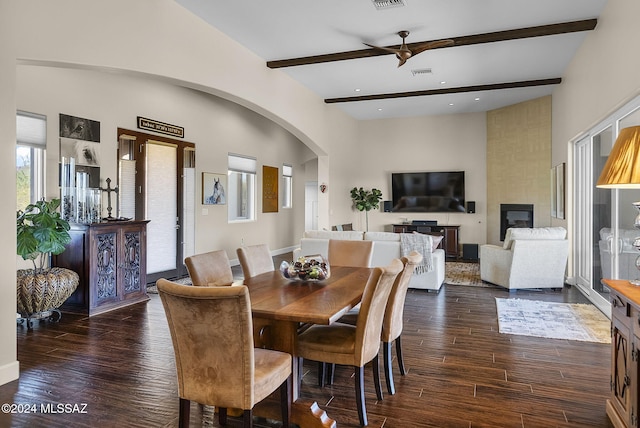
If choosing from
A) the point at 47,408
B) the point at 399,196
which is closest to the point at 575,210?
the point at 399,196

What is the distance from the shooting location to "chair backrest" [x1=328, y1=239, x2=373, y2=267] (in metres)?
4.10

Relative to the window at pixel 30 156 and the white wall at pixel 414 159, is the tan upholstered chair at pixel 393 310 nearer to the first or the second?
the window at pixel 30 156

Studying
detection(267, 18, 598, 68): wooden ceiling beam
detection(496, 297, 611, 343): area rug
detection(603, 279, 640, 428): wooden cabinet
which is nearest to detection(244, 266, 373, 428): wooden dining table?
detection(603, 279, 640, 428): wooden cabinet

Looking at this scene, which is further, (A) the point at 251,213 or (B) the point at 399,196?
(B) the point at 399,196

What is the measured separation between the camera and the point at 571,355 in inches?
143

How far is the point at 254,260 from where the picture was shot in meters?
3.61

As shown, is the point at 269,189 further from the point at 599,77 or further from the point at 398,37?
the point at 599,77

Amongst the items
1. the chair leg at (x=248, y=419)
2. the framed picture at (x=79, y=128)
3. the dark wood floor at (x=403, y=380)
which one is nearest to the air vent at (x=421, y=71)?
the dark wood floor at (x=403, y=380)

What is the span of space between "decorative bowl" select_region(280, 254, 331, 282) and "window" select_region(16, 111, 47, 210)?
3.70m

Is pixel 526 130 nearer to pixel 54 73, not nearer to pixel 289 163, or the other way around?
pixel 289 163

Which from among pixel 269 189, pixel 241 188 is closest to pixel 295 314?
pixel 241 188

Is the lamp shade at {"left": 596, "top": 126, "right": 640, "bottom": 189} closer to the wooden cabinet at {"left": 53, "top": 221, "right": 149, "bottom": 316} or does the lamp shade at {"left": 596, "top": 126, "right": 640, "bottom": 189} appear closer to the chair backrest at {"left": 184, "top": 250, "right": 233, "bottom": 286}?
the chair backrest at {"left": 184, "top": 250, "right": 233, "bottom": 286}

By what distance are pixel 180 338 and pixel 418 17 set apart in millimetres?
4646

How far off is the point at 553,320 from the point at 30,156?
638 cm
